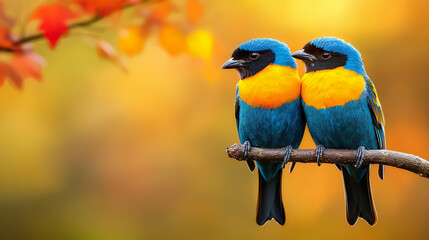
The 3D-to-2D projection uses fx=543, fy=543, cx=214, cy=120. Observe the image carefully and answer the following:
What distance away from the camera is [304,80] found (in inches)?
94.4

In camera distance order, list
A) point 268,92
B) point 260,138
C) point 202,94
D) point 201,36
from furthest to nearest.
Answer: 1. point 202,94
2. point 201,36
3. point 260,138
4. point 268,92

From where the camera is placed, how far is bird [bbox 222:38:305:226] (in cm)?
247

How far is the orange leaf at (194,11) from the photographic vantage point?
286 cm

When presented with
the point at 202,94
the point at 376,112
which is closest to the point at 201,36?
the point at 376,112

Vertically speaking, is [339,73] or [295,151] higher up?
[339,73]

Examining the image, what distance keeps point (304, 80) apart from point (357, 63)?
27 cm

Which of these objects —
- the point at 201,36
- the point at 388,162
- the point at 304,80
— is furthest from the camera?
the point at 201,36

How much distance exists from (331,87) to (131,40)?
44.5 inches

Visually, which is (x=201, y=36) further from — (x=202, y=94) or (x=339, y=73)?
(x=202, y=94)

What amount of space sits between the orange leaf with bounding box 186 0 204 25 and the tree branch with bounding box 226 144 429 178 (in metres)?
0.98

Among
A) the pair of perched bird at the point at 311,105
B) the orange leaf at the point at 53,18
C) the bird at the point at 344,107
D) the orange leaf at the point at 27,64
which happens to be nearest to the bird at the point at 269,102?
the pair of perched bird at the point at 311,105

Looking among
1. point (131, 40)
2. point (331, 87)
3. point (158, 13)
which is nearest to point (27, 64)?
point (131, 40)

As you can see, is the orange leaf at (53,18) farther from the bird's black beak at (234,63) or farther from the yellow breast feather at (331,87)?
the yellow breast feather at (331,87)

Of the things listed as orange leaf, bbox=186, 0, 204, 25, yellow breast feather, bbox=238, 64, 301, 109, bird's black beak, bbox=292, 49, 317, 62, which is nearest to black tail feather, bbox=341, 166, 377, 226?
yellow breast feather, bbox=238, 64, 301, 109
